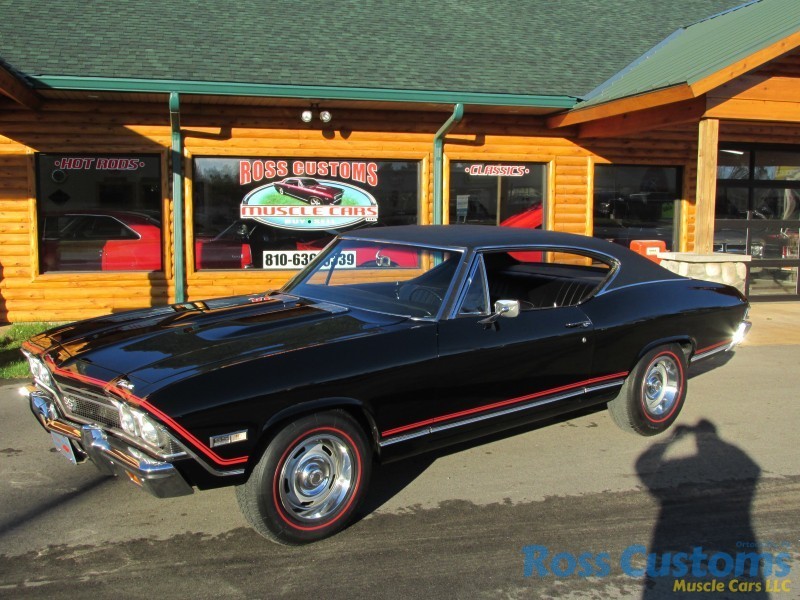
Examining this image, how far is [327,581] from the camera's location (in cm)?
327

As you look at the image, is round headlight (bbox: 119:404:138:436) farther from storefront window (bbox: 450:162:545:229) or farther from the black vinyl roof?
storefront window (bbox: 450:162:545:229)

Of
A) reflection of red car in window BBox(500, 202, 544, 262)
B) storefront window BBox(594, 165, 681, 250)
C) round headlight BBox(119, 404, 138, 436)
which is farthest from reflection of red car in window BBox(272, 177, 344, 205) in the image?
round headlight BBox(119, 404, 138, 436)

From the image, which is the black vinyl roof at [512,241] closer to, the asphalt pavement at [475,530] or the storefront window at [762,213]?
the asphalt pavement at [475,530]

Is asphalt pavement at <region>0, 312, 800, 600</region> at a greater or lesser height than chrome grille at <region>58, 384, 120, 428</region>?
lesser

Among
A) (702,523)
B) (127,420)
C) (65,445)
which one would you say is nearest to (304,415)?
(127,420)

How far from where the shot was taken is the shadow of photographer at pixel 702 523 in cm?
331

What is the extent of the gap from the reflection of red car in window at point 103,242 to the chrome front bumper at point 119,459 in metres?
6.20

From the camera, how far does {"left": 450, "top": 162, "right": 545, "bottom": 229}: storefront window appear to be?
422 inches

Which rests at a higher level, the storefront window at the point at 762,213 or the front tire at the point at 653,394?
the storefront window at the point at 762,213

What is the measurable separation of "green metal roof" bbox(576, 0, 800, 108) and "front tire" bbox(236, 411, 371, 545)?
6.28 metres

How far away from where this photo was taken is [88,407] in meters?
3.60

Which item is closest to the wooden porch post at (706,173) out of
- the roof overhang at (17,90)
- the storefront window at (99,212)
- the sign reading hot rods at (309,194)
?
the sign reading hot rods at (309,194)

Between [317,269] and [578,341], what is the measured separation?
6.04 ft

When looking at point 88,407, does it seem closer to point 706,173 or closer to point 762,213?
point 706,173
